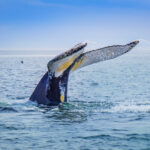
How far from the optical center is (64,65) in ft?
29.2

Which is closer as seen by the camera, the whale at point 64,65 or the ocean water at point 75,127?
the ocean water at point 75,127

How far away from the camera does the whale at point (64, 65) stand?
28.0 ft

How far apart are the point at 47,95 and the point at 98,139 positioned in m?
2.75

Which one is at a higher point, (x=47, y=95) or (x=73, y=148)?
(x=47, y=95)

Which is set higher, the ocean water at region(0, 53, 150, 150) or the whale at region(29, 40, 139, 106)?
the whale at region(29, 40, 139, 106)

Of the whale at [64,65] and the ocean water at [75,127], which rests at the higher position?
the whale at [64,65]

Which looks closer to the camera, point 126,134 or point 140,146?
point 140,146

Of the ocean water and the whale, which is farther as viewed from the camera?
the whale

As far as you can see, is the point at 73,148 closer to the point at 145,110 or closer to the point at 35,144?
the point at 35,144

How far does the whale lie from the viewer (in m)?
8.54

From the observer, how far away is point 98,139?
7.05 metres

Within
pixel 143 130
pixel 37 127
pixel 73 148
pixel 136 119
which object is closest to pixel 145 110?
pixel 136 119

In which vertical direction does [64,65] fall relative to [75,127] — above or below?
above

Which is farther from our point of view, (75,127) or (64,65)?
(64,65)
